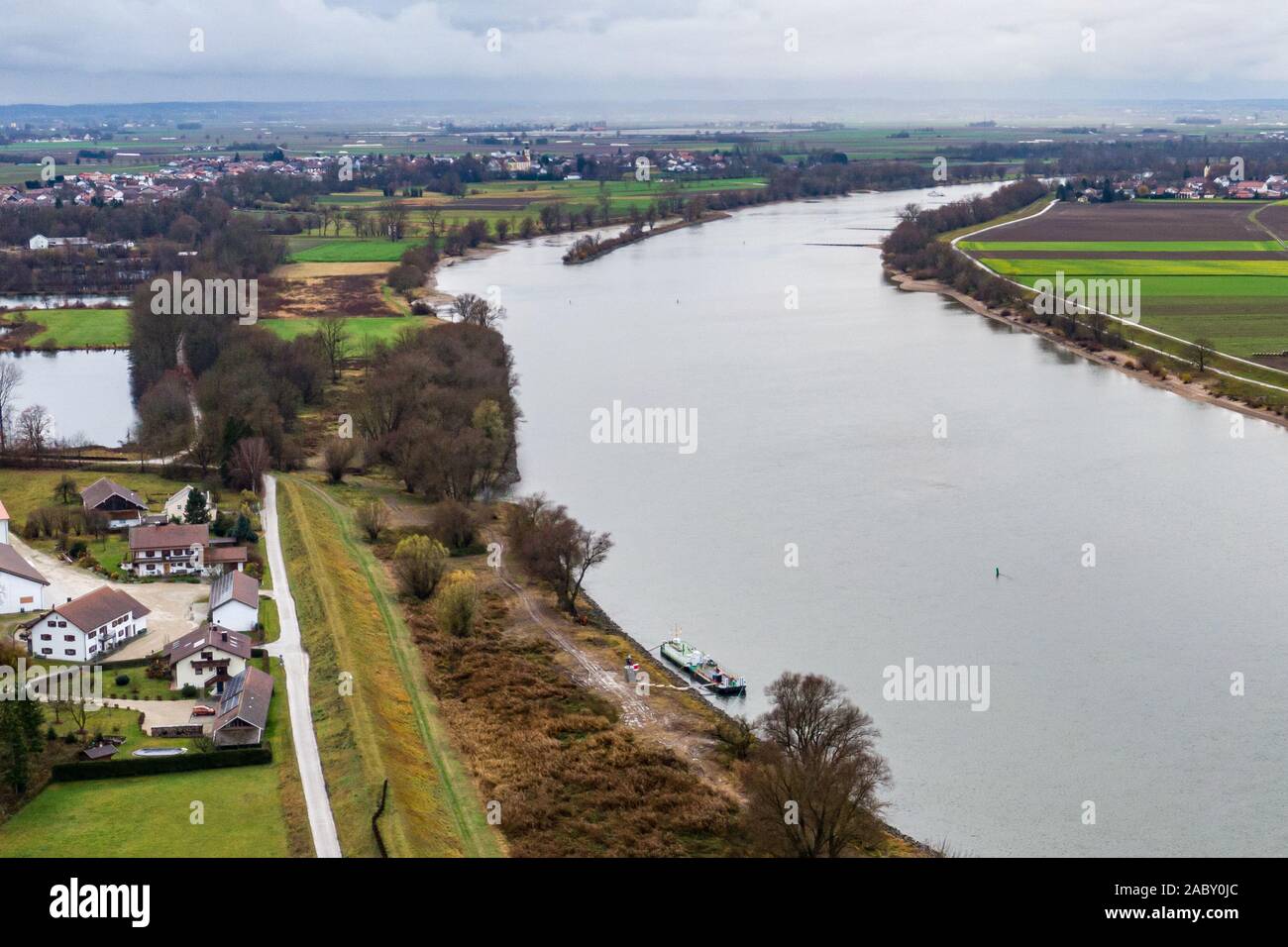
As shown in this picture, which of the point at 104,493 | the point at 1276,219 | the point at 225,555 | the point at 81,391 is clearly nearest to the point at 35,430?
the point at 104,493

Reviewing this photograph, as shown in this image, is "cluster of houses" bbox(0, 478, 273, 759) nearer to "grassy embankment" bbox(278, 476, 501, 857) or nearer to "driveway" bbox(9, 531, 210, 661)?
"driveway" bbox(9, 531, 210, 661)

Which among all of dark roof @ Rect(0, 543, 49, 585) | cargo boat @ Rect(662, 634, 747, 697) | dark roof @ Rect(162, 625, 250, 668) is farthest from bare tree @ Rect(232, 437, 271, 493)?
cargo boat @ Rect(662, 634, 747, 697)

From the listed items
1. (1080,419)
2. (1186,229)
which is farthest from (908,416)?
(1186,229)

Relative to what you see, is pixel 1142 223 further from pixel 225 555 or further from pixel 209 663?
pixel 209 663

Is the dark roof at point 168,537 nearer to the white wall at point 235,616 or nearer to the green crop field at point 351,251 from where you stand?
the white wall at point 235,616

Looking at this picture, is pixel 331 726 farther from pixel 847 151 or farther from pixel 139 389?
pixel 847 151

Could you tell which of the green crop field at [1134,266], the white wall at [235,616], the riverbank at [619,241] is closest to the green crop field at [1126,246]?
the green crop field at [1134,266]
